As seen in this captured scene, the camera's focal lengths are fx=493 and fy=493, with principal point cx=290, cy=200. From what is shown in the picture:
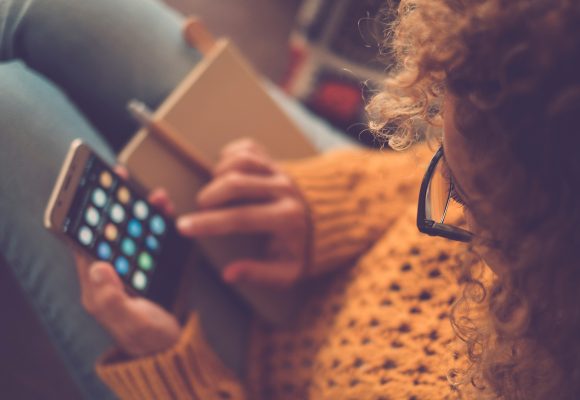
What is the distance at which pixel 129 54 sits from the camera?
0.72 meters

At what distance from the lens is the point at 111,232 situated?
600 millimetres

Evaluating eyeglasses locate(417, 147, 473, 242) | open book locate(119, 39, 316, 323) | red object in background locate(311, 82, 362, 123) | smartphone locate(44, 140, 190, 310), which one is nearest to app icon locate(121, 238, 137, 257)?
smartphone locate(44, 140, 190, 310)

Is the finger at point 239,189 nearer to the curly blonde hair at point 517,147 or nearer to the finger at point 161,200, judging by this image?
the finger at point 161,200

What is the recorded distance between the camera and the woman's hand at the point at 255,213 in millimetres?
679

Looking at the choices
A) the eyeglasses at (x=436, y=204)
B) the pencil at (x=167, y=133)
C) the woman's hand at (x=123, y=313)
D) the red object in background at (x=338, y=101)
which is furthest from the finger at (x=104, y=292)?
the red object in background at (x=338, y=101)

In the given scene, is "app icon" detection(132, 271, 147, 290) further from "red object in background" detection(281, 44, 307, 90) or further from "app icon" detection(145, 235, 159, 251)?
"red object in background" detection(281, 44, 307, 90)

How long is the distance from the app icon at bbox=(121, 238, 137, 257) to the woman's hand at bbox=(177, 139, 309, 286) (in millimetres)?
71

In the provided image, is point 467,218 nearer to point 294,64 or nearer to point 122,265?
point 122,265

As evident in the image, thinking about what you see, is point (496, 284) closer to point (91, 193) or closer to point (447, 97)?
point (447, 97)

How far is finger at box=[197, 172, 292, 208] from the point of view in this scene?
69 cm

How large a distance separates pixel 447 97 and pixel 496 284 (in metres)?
0.18

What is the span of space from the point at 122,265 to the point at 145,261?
45mm

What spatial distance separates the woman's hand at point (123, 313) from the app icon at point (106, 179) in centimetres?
9

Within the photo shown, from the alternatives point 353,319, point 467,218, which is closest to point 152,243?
point 353,319
